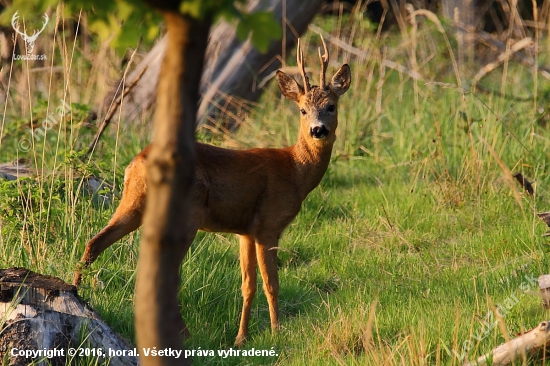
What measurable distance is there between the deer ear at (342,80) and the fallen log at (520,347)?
2.45m

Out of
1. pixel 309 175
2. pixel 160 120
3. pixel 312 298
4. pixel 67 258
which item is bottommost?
pixel 312 298

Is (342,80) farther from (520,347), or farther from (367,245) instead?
(520,347)

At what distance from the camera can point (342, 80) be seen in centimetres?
537

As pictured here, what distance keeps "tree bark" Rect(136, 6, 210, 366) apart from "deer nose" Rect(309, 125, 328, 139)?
9.98 feet

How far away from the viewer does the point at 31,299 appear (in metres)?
3.53

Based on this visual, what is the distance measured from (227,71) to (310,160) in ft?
9.89

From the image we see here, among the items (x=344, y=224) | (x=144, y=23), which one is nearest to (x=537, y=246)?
(x=344, y=224)

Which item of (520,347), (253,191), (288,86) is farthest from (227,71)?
(520,347)

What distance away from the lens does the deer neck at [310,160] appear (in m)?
4.99

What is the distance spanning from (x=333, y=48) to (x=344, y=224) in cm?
501

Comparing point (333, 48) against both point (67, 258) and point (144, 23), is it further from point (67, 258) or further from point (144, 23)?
point (144, 23)

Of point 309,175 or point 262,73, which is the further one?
point 262,73

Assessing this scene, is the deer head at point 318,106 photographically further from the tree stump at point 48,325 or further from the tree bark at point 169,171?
the tree bark at point 169,171

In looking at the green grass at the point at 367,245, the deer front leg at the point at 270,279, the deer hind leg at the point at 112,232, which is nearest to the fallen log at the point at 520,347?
the green grass at the point at 367,245
